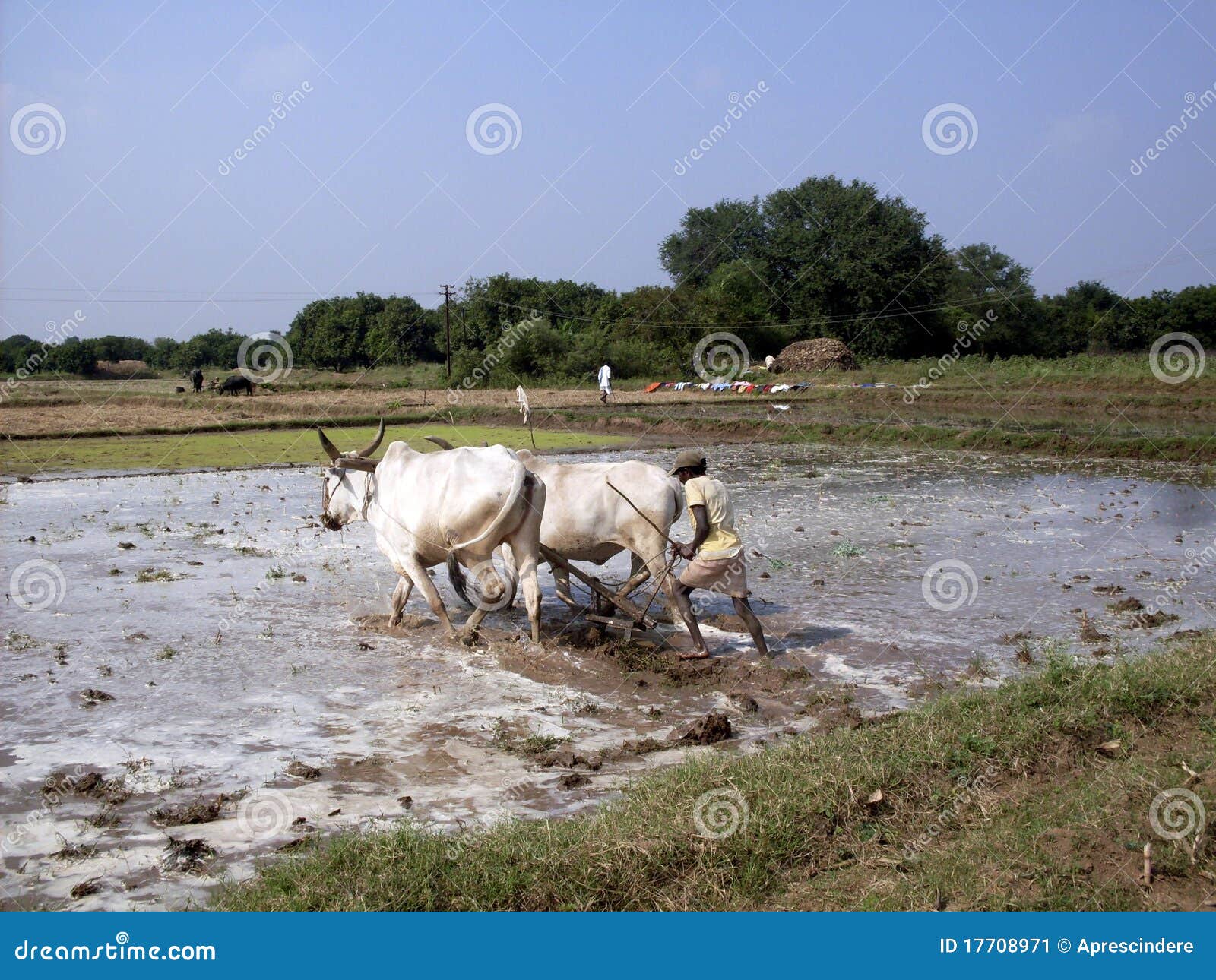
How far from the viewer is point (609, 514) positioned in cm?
877

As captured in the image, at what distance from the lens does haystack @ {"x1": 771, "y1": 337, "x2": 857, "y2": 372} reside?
42656 millimetres

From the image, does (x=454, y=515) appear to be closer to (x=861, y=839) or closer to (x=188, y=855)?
(x=188, y=855)

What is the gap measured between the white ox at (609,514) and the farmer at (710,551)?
84 cm

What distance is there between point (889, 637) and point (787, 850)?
4.29m

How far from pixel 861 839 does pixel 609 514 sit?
A: 4663 mm

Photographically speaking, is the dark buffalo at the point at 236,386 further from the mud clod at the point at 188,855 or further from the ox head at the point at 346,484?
the mud clod at the point at 188,855

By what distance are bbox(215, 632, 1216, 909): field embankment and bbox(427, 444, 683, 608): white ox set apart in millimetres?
3490

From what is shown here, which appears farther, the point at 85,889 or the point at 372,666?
the point at 372,666

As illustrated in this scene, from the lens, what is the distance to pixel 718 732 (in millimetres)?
6082

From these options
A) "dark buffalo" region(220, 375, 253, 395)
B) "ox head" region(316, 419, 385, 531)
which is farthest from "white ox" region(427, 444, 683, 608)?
"dark buffalo" region(220, 375, 253, 395)

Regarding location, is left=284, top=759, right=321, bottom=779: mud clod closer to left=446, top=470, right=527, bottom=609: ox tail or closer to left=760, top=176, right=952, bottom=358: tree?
left=446, top=470, right=527, bottom=609: ox tail

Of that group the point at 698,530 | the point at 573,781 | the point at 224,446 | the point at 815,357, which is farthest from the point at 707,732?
the point at 815,357

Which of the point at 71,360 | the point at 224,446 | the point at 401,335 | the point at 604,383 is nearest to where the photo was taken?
the point at 224,446

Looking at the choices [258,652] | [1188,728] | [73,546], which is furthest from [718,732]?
[73,546]
